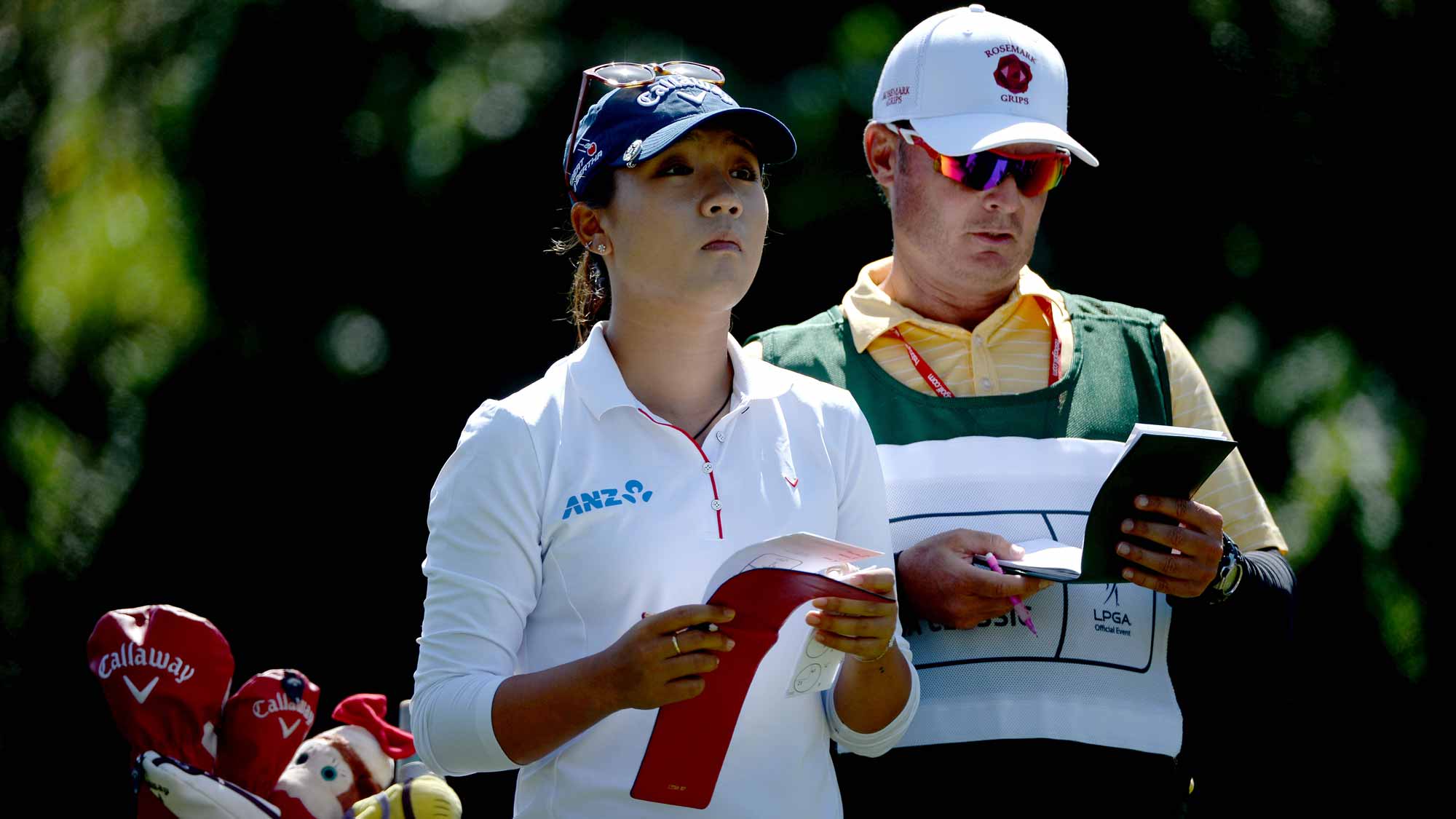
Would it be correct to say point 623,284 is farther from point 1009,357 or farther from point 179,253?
point 179,253

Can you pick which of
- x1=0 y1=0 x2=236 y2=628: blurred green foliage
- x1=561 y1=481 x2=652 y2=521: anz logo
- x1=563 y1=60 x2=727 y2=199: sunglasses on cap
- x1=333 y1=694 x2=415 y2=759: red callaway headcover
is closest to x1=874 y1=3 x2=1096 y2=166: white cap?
x1=563 y1=60 x2=727 y2=199: sunglasses on cap

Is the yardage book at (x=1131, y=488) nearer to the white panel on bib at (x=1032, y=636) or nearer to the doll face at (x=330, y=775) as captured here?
the white panel on bib at (x=1032, y=636)

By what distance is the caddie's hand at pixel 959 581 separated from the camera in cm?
225

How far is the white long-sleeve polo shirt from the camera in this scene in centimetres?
192

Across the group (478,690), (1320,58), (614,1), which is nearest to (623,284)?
(478,690)

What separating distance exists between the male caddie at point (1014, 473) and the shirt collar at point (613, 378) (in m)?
0.39

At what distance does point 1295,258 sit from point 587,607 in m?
2.53

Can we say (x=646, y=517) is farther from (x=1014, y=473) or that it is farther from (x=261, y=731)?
(x=261, y=731)

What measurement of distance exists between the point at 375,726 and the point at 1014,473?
57.0 inches

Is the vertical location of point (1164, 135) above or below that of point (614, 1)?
below

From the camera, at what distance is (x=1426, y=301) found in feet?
12.2

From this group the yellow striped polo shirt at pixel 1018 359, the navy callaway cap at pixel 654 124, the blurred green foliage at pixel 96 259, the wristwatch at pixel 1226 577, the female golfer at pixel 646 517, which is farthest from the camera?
the blurred green foliage at pixel 96 259

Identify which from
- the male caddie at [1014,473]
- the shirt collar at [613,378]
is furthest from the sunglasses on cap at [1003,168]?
the shirt collar at [613,378]

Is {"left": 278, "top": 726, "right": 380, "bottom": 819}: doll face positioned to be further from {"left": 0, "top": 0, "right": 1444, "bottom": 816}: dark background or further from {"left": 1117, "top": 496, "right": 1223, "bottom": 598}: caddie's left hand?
{"left": 1117, "top": 496, "right": 1223, "bottom": 598}: caddie's left hand
